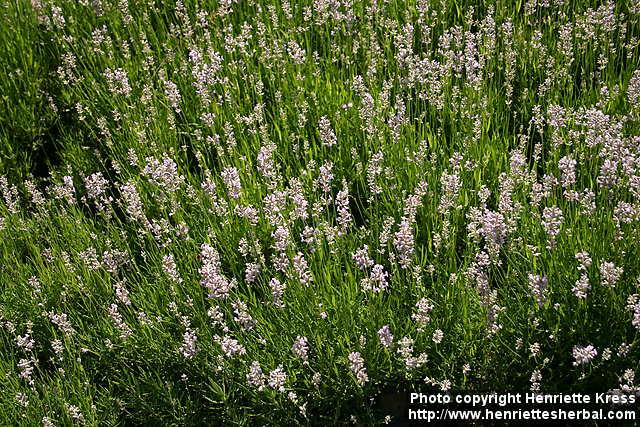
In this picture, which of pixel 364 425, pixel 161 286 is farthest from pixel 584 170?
pixel 161 286

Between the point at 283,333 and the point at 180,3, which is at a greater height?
the point at 180,3

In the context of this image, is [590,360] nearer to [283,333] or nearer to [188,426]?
[283,333]

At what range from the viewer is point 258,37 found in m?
4.33

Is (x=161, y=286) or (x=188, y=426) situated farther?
(x=161, y=286)

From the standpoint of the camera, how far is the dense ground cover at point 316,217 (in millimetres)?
2672

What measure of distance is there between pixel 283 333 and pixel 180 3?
7.85ft

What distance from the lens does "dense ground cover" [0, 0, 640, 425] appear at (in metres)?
2.67

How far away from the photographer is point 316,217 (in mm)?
2932

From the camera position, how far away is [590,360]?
251 cm

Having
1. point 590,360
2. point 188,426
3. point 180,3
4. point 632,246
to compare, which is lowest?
point 188,426

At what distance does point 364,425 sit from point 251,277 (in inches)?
28.5

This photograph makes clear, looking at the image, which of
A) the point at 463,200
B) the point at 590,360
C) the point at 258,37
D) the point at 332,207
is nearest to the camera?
the point at 590,360

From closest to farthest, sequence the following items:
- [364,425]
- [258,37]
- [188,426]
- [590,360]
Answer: [590,360]
[364,425]
[188,426]
[258,37]

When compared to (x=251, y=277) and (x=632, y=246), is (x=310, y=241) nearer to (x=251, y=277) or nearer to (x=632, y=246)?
(x=251, y=277)
